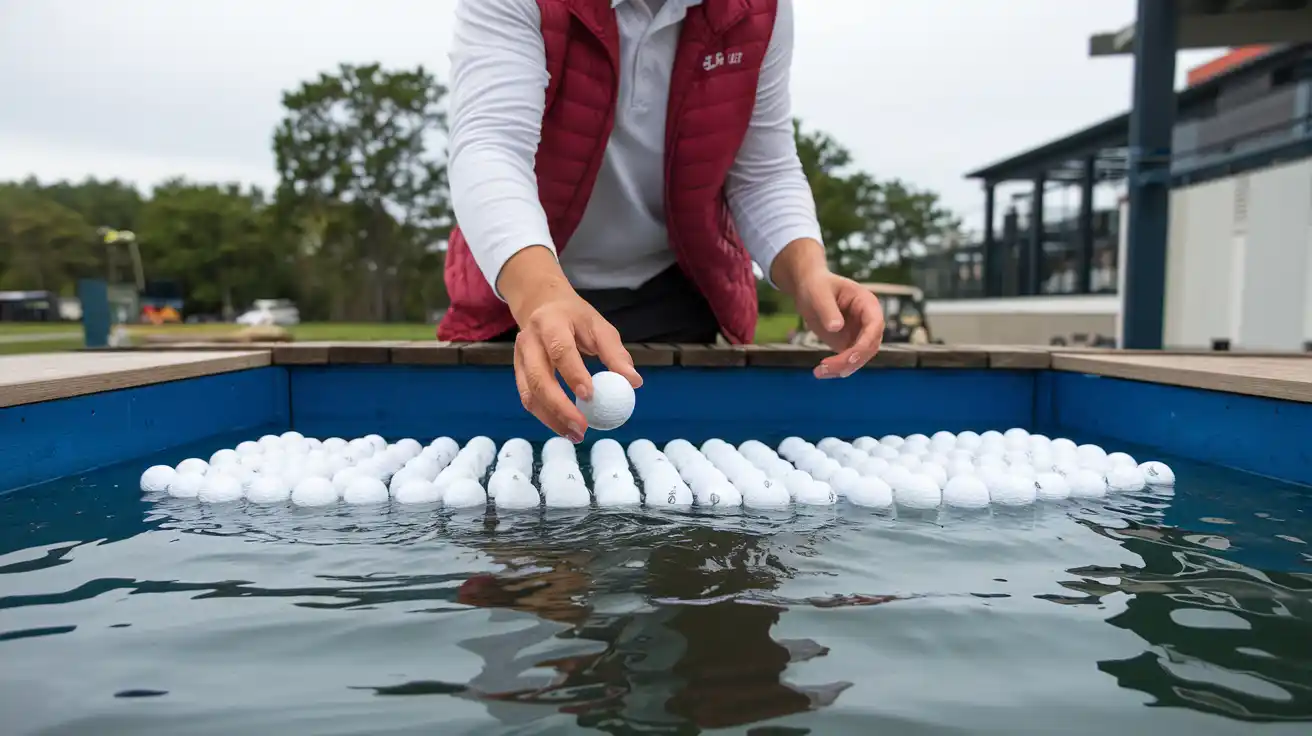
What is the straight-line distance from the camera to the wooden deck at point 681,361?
2756mm

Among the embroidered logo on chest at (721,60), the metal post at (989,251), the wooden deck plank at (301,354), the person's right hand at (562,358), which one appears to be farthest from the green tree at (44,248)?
the person's right hand at (562,358)

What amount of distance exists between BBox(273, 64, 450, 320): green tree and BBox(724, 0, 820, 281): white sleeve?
36279 millimetres

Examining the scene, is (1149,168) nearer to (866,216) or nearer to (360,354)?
(360,354)

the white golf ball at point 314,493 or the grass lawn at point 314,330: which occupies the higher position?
the white golf ball at point 314,493

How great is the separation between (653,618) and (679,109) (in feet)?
6.32

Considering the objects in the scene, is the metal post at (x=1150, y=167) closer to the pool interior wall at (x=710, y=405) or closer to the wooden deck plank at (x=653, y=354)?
the pool interior wall at (x=710, y=405)

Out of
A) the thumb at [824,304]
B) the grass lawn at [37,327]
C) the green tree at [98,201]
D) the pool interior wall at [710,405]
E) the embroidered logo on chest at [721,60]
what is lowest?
the grass lawn at [37,327]

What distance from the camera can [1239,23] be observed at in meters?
8.10

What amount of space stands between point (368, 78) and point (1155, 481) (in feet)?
133

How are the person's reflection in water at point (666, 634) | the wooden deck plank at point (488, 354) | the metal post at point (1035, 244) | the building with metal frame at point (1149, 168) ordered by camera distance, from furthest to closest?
the metal post at point (1035, 244), the building with metal frame at point (1149, 168), the wooden deck plank at point (488, 354), the person's reflection in water at point (666, 634)

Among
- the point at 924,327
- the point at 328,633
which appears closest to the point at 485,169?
the point at 328,633

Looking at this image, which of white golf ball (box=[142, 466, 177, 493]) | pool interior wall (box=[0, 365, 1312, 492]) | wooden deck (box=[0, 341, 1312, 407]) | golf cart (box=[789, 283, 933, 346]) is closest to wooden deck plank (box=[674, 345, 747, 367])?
wooden deck (box=[0, 341, 1312, 407])

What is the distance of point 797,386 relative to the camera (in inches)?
148

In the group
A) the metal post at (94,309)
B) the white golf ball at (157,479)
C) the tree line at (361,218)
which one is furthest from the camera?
the tree line at (361,218)
